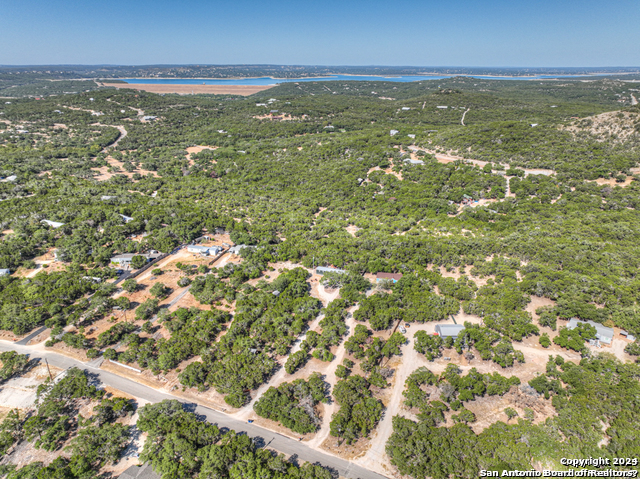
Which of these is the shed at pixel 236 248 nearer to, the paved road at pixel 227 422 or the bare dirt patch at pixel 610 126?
the paved road at pixel 227 422

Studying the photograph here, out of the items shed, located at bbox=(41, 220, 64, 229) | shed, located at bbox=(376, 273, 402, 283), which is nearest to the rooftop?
shed, located at bbox=(376, 273, 402, 283)

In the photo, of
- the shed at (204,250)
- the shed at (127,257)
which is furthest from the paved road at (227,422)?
the shed at (204,250)

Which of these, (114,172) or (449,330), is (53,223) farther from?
(449,330)

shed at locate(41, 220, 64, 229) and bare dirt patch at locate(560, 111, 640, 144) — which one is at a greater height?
bare dirt patch at locate(560, 111, 640, 144)

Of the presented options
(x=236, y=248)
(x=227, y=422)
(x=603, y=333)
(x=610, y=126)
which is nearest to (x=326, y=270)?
(x=236, y=248)

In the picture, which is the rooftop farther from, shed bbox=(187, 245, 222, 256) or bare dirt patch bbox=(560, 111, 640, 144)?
bare dirt patch bbox=(560, 111, 640, 144)

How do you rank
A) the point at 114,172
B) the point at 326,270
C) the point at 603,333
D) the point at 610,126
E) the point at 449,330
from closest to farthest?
the point at 603,333
the point at 449,330
the point at 326,270
the point at 610,126
the point at 114,172
